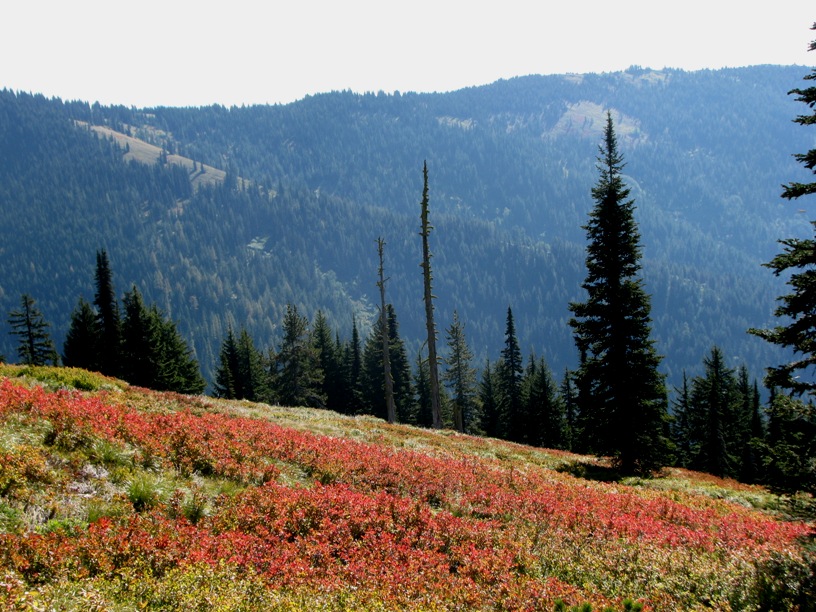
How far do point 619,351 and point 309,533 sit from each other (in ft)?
65.9

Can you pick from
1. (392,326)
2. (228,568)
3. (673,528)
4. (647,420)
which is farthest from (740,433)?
(228,568)

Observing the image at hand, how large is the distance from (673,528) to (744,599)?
3.76 meters

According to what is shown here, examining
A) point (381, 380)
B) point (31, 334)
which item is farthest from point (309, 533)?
point (31, 334)

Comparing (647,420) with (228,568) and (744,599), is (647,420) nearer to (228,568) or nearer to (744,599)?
(744,599)

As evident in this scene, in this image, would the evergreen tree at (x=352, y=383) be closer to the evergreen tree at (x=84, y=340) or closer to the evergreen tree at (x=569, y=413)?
the evergreen tree at (x=569, y=413)

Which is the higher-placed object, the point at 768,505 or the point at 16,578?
the point at 16,578

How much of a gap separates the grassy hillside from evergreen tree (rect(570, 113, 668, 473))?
10.2 metres

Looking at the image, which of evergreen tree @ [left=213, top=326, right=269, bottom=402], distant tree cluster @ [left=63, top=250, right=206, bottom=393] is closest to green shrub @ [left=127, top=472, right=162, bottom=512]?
distant tree cluster @ [left=63, top=250, right=206, bottom=393]

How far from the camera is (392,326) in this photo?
7244cm

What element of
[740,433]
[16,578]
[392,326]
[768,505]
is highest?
[16,578]

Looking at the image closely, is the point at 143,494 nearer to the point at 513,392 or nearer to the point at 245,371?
the point at 513,392

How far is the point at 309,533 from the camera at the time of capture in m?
8.72

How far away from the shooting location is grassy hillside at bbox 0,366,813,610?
629 centimetres

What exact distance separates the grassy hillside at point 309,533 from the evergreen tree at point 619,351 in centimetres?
1023
